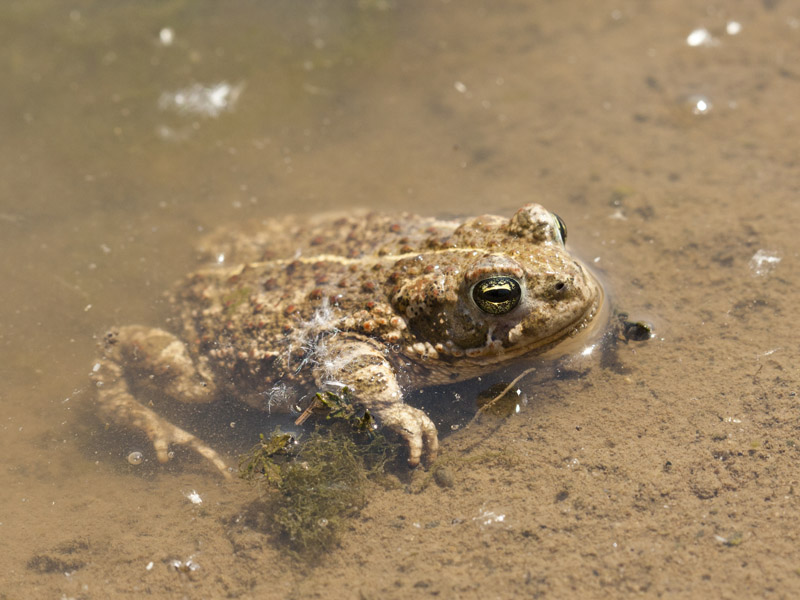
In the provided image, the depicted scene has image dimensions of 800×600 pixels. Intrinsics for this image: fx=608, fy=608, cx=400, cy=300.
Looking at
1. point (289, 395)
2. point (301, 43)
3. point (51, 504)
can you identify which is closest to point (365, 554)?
point (289, 395)

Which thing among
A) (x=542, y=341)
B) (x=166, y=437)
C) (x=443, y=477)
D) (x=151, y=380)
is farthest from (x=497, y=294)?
(x=151, y=380)

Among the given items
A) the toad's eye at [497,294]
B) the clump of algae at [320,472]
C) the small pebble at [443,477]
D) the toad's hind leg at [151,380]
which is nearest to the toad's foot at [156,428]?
the toad's hind leg at [151,380]

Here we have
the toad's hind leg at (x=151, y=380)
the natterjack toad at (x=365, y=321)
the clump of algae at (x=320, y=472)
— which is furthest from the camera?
the toad's hind leg at (x=151, y=380)

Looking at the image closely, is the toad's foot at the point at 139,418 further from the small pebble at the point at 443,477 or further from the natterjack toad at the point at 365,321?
the small pebble at the point at 443,477

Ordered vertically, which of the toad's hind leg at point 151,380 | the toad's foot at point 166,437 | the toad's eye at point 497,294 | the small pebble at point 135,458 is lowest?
the small pebble at point 135,458

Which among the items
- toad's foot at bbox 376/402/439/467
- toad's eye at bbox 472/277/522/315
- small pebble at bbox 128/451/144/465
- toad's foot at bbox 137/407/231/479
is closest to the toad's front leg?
toad's foot at bbox 376/402/439/467

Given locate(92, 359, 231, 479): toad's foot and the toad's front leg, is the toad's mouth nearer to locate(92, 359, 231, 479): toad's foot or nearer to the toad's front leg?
the toad's front leg

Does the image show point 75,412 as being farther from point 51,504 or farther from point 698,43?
point 698,43

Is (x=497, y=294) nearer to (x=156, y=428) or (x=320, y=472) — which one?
(x=320, y=472)
